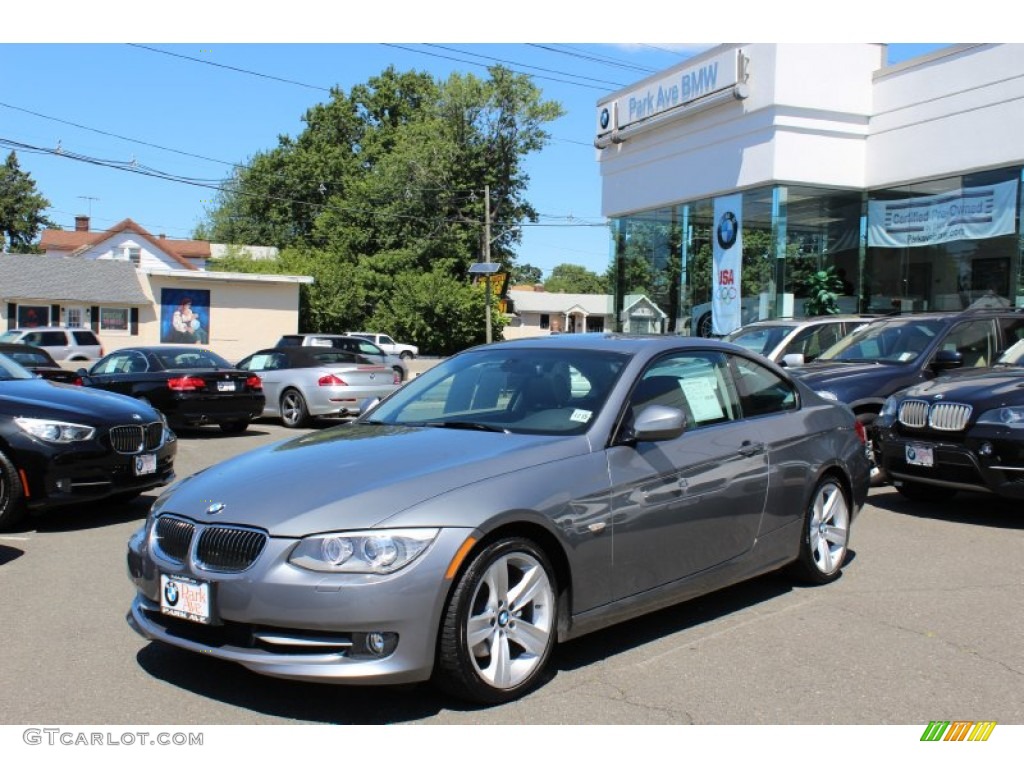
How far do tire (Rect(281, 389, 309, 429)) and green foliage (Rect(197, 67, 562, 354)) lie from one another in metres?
36.2

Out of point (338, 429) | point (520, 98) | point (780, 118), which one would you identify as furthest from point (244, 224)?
point (338, 429)

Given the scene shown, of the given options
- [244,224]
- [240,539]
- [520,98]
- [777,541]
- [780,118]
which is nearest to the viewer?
[240,539]

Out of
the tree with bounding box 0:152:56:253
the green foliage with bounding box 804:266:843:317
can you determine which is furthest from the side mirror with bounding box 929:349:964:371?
the tree with bounding box 0:152:56:253

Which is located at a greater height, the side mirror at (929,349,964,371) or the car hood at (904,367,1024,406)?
the side mirror at (929,349,964,371)

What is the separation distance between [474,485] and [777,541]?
2.35 metres

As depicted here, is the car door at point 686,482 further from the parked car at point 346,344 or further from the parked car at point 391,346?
the parked car at point 391,346

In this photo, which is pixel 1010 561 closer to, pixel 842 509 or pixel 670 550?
pixel 842 509

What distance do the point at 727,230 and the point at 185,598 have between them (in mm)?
17809

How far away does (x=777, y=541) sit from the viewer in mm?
5512

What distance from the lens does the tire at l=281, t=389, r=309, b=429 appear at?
1623 cm

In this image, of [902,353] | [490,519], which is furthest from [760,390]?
Answer: [902,353]

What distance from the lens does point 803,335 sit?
41.4 ft
